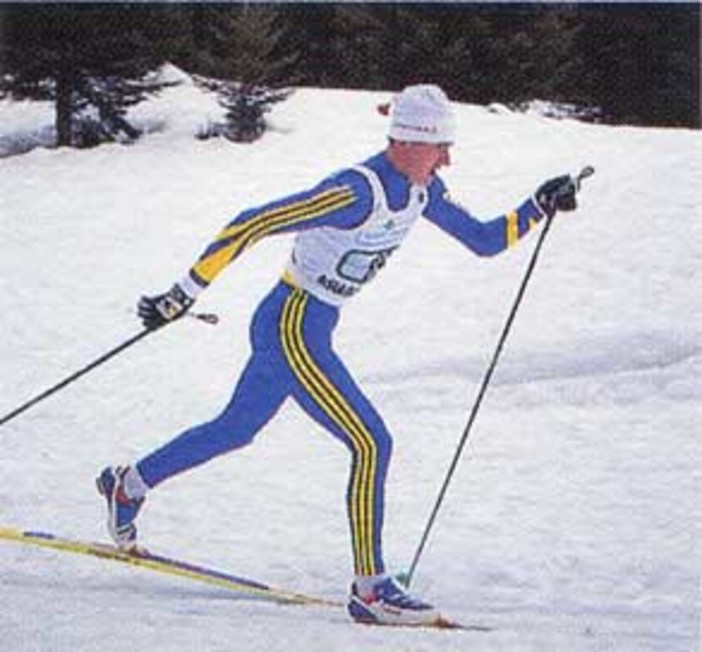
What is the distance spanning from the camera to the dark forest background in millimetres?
13570

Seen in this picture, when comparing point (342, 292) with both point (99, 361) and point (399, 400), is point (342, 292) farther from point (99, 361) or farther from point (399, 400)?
point (399, 400)

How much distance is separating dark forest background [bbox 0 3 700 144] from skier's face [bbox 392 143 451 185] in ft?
32.5

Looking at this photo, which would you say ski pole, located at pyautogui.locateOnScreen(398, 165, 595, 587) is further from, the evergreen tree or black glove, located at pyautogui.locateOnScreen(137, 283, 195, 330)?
the evergreen tree

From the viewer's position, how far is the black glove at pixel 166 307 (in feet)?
12.6

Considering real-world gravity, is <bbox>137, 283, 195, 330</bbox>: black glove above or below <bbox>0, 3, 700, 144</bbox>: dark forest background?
above

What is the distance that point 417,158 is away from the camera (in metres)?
3.88

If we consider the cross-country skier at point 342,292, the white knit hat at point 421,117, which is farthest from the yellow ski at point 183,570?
the white knit hat at point 421,117

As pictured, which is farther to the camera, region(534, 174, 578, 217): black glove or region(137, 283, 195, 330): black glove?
region(534, 174, 578, 217): black glove

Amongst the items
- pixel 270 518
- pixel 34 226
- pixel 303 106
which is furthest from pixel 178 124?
pixel 270 518

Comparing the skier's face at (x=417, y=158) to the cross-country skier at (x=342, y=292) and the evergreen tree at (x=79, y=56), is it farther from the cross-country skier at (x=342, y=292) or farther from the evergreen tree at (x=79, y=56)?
the evergreen tree at (x=79, y=56)

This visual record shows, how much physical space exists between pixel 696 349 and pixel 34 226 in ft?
16.7

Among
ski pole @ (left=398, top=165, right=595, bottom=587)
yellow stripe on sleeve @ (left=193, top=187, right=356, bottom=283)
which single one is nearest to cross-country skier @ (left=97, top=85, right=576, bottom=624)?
yellow stripe on sleeve @ (left=193, top=187, right=356, bottom=283)

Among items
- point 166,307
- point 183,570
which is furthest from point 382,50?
point 166,307

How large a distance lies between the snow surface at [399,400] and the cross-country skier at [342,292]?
0.32 meters
